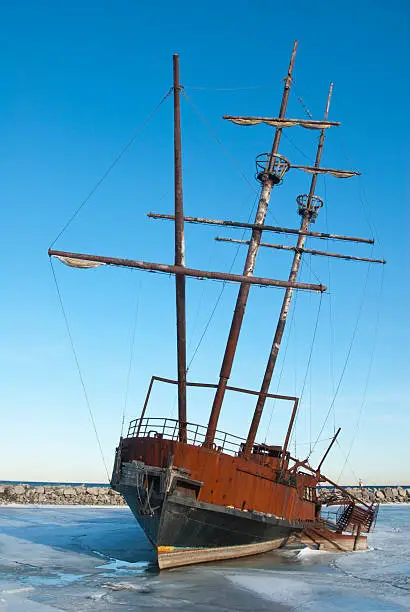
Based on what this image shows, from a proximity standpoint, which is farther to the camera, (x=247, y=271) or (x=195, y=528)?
(x=247, y=271)

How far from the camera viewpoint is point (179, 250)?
1844cm

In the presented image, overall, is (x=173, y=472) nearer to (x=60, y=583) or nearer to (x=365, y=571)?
(x=60, y=583)

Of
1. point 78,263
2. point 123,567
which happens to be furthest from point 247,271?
point 123,567

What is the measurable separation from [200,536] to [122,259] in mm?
8180

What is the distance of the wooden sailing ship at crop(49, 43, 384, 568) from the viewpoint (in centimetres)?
1395

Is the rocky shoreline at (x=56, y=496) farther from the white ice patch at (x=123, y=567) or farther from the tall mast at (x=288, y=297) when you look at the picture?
the white ice patch at (x=123, y=567)

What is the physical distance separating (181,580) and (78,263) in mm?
9729

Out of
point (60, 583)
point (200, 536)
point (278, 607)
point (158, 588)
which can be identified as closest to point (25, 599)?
point (60, 583)

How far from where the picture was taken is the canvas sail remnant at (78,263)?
1811 centimetres

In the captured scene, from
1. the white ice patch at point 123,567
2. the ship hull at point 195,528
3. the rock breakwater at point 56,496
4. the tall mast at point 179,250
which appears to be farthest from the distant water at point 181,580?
the rock breakwater at point 56,496

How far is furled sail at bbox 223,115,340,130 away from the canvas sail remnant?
846 centimetres

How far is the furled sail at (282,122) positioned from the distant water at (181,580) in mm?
14774

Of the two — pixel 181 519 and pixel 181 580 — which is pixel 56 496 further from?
pixel 181 580

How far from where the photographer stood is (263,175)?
21.0m
